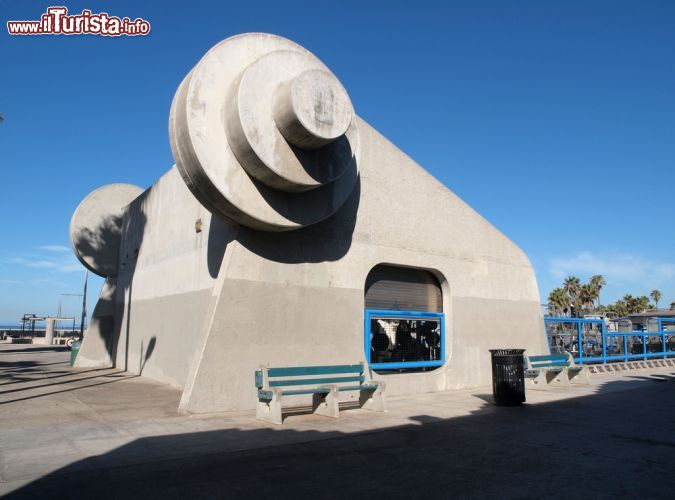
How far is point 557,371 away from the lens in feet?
49.9

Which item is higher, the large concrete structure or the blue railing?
the large concrete structure

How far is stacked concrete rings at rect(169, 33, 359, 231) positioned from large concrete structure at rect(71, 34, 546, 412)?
0.03m

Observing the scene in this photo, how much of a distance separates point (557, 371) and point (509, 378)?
16.1 ft

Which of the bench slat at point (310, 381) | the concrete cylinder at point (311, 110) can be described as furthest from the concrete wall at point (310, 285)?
the concrete cylinder at point (311, 110)

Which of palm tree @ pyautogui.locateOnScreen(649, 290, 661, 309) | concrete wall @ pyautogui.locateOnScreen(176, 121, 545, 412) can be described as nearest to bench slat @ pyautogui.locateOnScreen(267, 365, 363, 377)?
concrete wall @ pyautogui.locateOnScreen(176, 121, 545, 412)

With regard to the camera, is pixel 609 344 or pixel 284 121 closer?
pixel 284 121

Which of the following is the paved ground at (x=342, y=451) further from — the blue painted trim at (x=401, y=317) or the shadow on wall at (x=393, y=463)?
the blue painted trim at (x=401, y=317)

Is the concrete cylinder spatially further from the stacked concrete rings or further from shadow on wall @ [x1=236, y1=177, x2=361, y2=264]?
shadow on wall @ [x1=236, y1=177, x2=361, y2=264]

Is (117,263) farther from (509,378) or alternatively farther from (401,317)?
(509,378)

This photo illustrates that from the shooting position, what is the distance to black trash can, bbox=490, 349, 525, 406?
1113cm

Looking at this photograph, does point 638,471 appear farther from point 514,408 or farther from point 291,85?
point 291,85

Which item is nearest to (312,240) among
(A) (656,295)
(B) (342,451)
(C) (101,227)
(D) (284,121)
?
(D) (284,121)

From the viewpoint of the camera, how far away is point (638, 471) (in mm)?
5898

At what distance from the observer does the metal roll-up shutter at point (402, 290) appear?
13.5 metres
